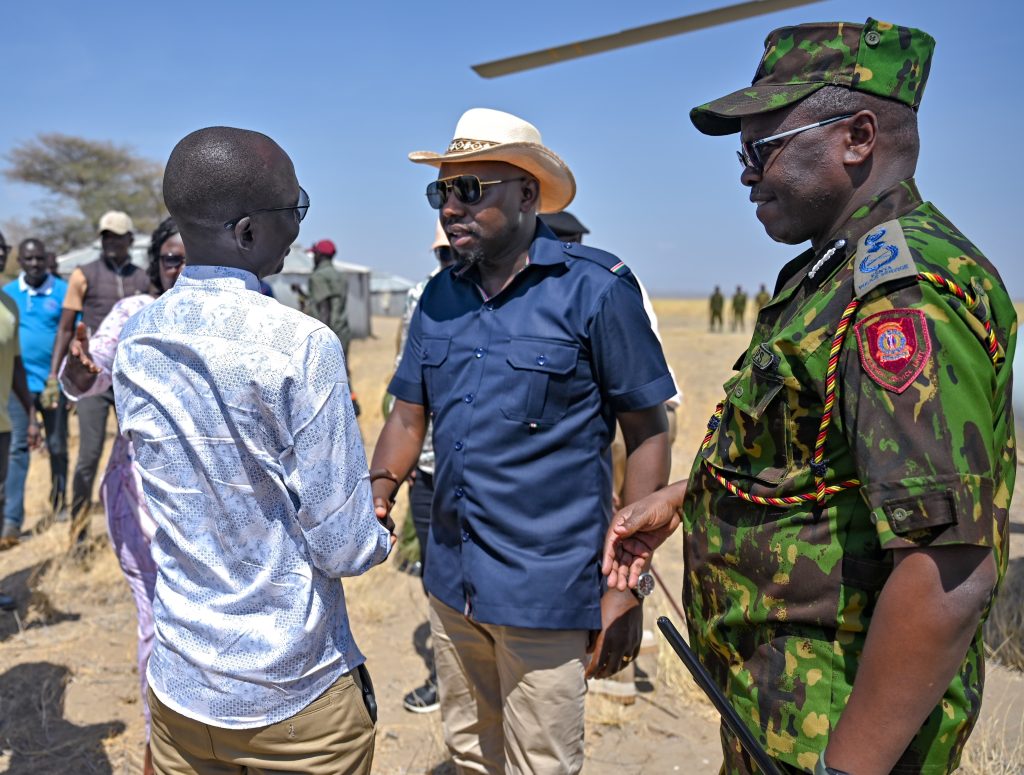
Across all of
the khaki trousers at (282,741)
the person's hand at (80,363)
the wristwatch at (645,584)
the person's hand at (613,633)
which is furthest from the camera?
the person's hand at (80,363)

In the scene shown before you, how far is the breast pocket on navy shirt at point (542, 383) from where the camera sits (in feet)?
7.58

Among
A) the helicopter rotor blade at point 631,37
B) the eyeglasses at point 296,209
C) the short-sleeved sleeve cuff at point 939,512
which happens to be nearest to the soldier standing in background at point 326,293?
the helicopter rotor blade at point 631,37

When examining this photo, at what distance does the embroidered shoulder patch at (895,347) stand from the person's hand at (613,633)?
1.25 meters

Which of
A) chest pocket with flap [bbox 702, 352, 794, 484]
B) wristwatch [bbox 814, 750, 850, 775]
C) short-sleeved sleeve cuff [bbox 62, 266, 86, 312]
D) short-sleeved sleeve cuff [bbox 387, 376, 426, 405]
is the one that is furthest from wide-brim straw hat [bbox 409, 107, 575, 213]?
short-sleeved sleeve cuff [bbox 62, 266, 86, 312]

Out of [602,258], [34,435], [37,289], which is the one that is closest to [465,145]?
[602,258]

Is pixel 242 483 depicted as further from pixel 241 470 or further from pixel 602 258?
pixel 602 258

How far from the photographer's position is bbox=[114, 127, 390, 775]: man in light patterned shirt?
1.57 meters

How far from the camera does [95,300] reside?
5.88 metres

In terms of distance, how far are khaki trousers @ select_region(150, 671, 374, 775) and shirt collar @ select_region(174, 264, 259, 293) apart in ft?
2.78

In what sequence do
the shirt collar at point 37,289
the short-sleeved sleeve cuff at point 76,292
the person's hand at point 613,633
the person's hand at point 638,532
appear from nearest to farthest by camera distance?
the person's hand at point 638,532, the person's hand at point 613,633, the short-sleeved sleeve cuff at point 76,292, the shirt collar at point 37,289

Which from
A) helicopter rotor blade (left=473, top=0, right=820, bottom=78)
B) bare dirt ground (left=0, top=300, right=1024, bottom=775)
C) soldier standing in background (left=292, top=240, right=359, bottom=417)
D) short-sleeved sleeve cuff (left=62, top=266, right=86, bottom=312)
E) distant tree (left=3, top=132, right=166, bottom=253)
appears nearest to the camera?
bare dirt ground (left=0, top=300, right=1024, bottom=775)

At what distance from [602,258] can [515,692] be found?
1.28m

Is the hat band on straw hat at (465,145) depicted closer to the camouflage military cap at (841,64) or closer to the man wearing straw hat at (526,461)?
the man wearing straw hat at (526,461)

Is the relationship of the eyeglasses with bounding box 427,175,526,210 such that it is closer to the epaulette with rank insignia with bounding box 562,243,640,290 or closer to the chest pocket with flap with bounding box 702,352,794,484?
the epaulette with rank insignia with bounding box 562,243,640,290
